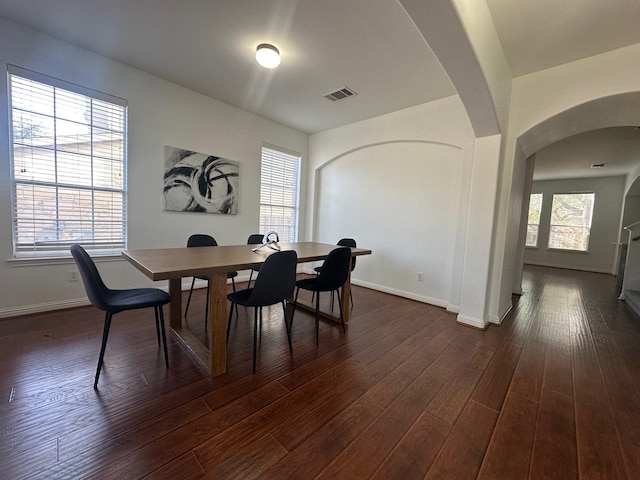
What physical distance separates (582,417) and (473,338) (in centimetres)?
109

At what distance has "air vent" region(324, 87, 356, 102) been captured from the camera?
3453 millimetres

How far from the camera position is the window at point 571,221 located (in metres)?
7.69

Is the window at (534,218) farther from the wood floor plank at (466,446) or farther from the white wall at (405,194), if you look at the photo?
the wood floor plank at (466,446)

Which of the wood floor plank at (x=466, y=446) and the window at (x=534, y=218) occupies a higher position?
the window at (x=534, y=218)

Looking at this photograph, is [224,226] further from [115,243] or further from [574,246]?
[574,246]

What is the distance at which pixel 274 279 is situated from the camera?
1989 millimetres

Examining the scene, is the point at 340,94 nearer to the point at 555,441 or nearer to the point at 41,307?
the point at 555,441

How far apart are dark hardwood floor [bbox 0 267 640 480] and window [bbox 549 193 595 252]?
6756mm

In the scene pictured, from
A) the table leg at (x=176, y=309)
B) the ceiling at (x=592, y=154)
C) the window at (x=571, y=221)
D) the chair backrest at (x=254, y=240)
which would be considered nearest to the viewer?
the table leg at (x=176, y=309)

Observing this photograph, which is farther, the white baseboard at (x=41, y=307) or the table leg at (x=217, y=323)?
the white baseboard at (x=41, y=307)

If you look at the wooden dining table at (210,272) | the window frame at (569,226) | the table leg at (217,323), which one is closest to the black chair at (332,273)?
the wooden dining table at (210,272)

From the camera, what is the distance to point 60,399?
1.59 meters

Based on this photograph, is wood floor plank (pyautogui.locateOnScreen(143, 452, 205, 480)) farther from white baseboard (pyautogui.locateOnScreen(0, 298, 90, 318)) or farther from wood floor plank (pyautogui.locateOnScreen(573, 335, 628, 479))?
white baseboard (pyautogui.locateOnScreen(0, 298, 90, 318))

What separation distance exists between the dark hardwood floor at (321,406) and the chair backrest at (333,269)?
0.53m
